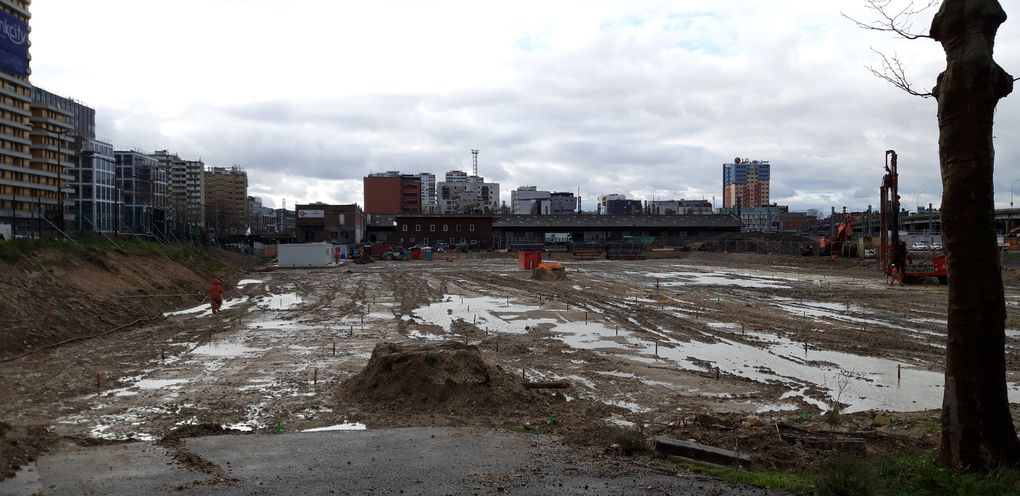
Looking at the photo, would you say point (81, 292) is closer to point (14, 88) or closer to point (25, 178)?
point (25, 178)

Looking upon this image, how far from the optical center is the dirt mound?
40.3 ft

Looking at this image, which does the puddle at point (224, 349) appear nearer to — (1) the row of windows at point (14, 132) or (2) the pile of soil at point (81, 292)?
(2) the pile of soil at point (81, 292)

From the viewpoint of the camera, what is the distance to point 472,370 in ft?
42.4

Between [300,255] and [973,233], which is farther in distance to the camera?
[300,255]

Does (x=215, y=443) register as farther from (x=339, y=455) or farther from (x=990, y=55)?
(x=990, y=55)

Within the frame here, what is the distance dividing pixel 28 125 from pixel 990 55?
81625mm

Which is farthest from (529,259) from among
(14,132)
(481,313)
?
(14,132)

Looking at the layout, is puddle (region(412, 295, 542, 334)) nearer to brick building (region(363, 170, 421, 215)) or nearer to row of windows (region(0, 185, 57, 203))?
row of windows (region(0, 185, 57, 203))

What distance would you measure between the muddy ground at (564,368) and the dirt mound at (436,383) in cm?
12

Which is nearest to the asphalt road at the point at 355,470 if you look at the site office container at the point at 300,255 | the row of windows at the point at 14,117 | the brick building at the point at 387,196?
the site office container at the point at 300,255

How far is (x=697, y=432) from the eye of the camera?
956cm

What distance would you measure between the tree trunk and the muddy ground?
192 centimetres

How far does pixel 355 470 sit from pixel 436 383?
172 inches

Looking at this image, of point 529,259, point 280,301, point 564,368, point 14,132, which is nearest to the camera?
point 564,368
